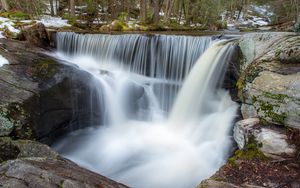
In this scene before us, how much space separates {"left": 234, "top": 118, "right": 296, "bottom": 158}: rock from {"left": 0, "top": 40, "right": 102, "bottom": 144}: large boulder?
435 centimetres

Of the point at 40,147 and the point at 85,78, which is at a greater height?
the point at 85,78

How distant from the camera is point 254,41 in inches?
280

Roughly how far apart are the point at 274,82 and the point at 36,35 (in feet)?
28.6

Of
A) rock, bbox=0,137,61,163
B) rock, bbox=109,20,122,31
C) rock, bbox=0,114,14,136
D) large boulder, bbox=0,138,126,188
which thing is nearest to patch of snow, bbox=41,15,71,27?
rock, bbox=109,20,122,31

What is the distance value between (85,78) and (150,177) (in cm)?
361

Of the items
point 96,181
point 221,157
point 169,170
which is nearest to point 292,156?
point 221,157

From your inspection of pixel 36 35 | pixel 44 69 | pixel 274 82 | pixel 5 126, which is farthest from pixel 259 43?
pixel 36 35

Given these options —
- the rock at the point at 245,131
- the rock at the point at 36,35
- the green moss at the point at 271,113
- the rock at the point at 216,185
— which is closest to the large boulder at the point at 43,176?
the rock at the point at 216,185

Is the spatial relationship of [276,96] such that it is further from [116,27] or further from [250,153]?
[116,27]

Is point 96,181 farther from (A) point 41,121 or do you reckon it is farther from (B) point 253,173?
(A) point 41,121

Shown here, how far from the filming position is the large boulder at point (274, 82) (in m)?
5.01

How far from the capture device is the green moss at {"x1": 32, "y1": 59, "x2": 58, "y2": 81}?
24.2 feet

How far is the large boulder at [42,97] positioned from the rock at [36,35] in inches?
65.2

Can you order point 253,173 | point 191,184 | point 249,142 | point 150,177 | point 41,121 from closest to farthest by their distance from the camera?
1. point 253,173
2. point 249,142
3. point 191,184
4. point 150,177
5. point 41,121
